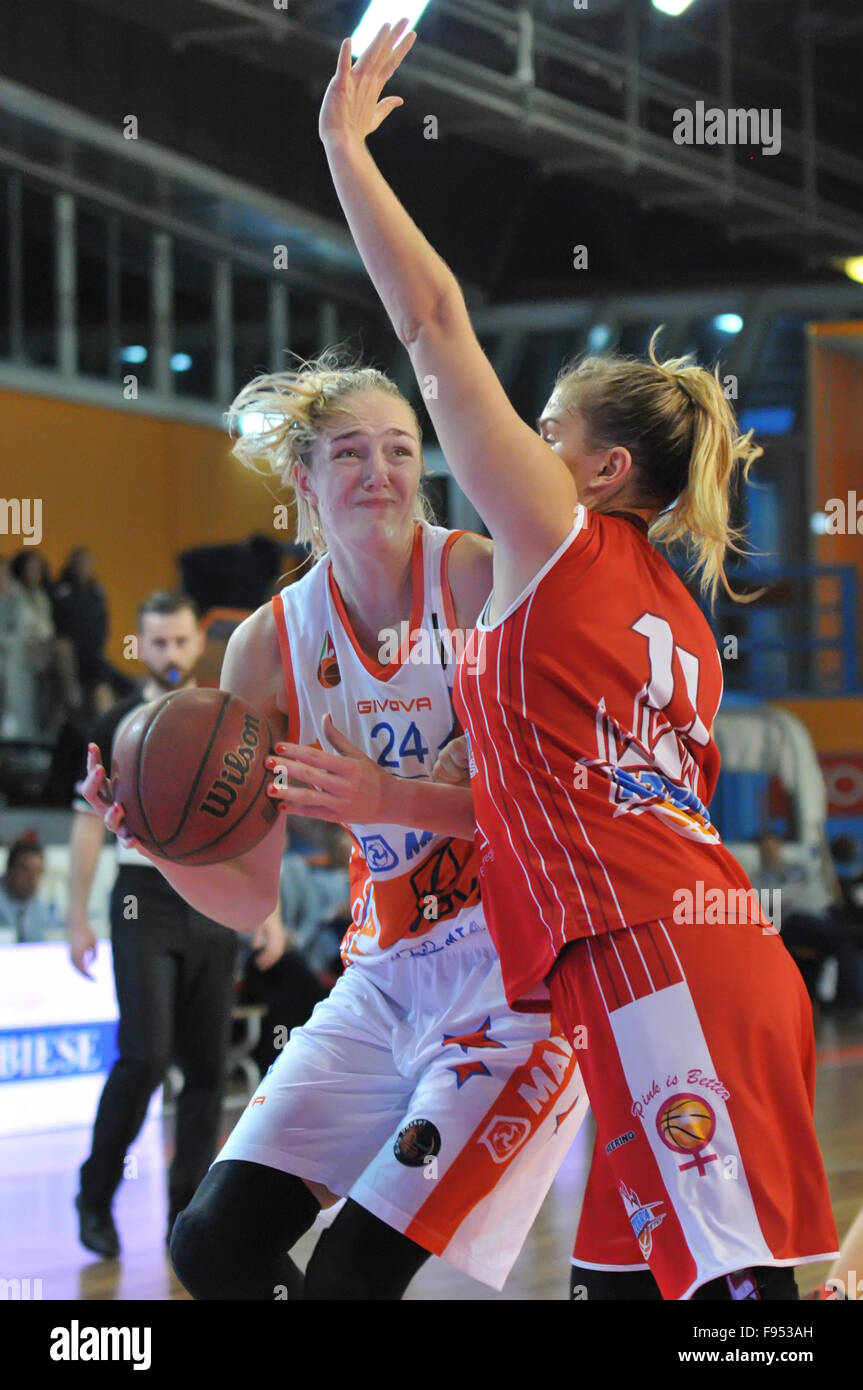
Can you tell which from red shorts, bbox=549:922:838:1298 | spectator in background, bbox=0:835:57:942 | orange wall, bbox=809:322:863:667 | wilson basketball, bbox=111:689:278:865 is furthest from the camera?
orange wall, bbox=809:322:863:667

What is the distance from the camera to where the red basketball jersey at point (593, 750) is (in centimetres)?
201

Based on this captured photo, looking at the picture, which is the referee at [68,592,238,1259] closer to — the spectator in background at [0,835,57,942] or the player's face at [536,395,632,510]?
the spectator in background at [0,835,57,942]

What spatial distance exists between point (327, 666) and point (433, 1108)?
28.9 inches

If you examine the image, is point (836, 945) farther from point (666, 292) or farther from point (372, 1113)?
point (372, 1113)

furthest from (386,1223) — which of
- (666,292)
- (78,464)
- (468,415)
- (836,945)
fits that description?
(666,292)

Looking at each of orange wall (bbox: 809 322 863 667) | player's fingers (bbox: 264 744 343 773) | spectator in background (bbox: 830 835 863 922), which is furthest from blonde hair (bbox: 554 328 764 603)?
orange wall (bbox: 809 322 863 667)

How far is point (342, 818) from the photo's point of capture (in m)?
2.30

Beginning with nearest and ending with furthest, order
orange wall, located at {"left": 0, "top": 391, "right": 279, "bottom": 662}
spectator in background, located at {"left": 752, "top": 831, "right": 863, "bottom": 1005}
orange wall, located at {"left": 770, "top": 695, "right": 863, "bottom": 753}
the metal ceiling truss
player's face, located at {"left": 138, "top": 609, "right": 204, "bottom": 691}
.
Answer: player's face, located at {"left": 138, "top": 609, "right": 204, "bottom": 691} < the metal ceiling truss < spectator in background, located at {"left": 752, "top": 831, "right": 863, "bottom": 1005} < orange wall, located at {"left": 0, "top": 391, "right": 279, "bottom": 662} < orange wall, located at {"left": 770, "top": 695, "right": 863, "bottom": 753}

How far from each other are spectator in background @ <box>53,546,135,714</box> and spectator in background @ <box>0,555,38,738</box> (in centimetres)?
29

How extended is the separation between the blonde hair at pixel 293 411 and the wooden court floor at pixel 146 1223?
228 cm

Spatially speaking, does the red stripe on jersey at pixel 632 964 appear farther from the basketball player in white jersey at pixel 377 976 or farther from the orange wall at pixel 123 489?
the orange wall at pixel 123 489

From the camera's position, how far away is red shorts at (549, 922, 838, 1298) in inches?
76.0

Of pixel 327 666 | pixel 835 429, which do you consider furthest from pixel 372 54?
pixel 835 429

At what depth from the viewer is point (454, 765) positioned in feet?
8.12
